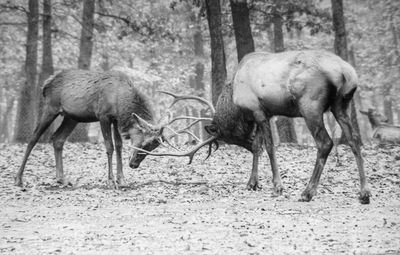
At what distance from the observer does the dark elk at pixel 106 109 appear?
8828 millimetres

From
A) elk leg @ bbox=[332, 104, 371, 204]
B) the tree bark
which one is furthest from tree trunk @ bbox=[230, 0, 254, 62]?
elk leg @ bbox=[332, 104, 371, 204]

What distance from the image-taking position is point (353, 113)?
43.8 feet

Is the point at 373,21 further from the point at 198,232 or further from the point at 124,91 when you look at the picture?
the point at 198,232

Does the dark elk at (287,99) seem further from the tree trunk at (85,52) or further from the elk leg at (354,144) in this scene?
the tree trunk at (85,52)

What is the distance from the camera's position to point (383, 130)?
15.1 m

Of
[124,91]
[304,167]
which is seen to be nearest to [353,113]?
[304,167]

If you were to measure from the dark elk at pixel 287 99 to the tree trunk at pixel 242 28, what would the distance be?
5.48 m

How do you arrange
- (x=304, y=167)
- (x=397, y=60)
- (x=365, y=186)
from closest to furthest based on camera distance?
(x=365, y=186) → (x=304, y=167) → (x=397, y=60)

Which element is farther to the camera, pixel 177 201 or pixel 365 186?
pixel 177 201

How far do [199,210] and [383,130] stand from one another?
1024 cm

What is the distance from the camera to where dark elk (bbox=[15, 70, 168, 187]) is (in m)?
8.83

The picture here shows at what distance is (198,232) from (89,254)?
1.23 meters

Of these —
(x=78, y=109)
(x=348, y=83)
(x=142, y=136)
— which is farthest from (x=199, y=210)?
(x=78, y=109)

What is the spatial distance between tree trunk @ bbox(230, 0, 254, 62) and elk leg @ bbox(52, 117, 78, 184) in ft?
17.6
